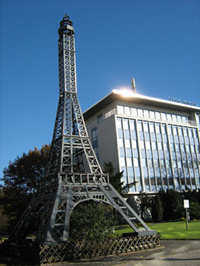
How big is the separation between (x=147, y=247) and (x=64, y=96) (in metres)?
17.2

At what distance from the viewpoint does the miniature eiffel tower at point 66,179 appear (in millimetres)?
18469

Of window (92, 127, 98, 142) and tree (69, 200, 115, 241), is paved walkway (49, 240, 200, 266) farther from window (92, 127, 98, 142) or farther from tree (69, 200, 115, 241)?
window (92, 127, 98, 142)

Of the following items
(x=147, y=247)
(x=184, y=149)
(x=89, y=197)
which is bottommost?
(x=147, y=247)

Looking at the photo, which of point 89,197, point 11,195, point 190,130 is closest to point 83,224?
point 89,197

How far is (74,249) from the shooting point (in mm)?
15633

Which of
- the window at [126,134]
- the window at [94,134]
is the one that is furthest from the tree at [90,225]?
the window at [94,134]

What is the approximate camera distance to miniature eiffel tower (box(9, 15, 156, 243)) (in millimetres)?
18469

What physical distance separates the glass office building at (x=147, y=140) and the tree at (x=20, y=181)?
45.4ft

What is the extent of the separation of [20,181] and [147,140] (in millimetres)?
26813

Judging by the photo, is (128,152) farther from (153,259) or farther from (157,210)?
(153,259)

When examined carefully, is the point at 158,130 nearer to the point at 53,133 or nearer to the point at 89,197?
the point at 53,133

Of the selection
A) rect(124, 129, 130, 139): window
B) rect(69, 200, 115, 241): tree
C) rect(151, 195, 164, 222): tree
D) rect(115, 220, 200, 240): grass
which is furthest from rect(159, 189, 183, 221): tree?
rect(69, 200, 115, 241): tree

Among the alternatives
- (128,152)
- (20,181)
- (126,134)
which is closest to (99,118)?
(126,134)

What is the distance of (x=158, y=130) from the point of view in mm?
55781
